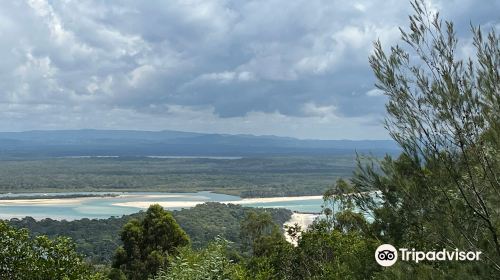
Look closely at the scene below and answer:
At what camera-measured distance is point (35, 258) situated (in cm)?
1300

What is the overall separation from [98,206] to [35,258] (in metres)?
107

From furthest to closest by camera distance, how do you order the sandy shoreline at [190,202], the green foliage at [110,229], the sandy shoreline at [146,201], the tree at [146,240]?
the sandy shoreline at [146,201] < the sandy shoreline at [190,202] < the green foliage at [110,229] < the tree at [146,240]

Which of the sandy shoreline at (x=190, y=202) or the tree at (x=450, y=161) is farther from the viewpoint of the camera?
the sandy shoreline at (x=190, y=202)

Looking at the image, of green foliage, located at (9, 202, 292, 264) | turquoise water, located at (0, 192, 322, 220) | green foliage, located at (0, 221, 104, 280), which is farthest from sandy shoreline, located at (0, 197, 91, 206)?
green foliage, located at (0, 221, 104, 280)

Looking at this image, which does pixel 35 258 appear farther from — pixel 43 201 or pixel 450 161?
pixel 43 201

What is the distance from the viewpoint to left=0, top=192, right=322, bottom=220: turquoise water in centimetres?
9931

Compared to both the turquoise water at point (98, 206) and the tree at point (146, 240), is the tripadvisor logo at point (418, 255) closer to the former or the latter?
the tree at point (146, 240)

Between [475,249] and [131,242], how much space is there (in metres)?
24.8

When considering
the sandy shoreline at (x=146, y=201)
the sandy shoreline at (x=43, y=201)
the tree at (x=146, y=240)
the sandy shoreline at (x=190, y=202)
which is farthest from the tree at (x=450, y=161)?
the sandy shoreline at (x=43, y=201)

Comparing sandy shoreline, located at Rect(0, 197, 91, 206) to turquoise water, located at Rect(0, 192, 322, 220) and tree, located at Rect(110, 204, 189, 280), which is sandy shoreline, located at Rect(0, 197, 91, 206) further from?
tree, located at Rect(110, 204, 189, 280)

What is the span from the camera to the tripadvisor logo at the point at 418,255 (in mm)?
6629

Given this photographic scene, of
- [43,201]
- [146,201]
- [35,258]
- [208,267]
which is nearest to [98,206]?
[146,201]

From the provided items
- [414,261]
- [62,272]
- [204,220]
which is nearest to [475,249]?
[414,261]

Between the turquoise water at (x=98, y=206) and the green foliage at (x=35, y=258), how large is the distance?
83.0m
